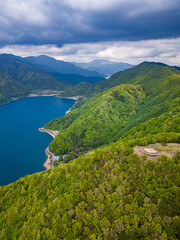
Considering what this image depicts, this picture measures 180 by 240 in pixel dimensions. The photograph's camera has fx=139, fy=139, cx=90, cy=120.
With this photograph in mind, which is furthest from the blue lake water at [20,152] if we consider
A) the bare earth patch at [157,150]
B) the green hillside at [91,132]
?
the bare earth patch at [157,150]

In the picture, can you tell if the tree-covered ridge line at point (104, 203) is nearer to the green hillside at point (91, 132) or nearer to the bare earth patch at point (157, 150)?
the bare earth patch at point (157, 150)

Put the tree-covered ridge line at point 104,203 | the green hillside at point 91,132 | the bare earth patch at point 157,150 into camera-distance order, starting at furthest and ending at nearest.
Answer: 1. the green hillside at point 91,132
2. the bare earth patch at point 157,150
3. the tree-covered ridge line at point 104,203

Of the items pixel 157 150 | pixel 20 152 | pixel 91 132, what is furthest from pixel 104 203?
pixel 20 152

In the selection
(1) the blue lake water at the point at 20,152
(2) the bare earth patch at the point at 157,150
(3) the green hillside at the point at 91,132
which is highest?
(2) the bare earth patch at the point at 157,150

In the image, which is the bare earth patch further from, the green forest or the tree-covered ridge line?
the tree-covered ridge line

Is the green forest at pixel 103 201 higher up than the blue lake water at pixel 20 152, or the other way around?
the green forest at pixel 103 201

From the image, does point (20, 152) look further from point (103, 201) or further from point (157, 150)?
point (157, 150)

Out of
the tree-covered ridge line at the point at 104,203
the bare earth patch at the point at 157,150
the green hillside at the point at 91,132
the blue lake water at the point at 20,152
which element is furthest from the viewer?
the green hillside at the point at 91,132
